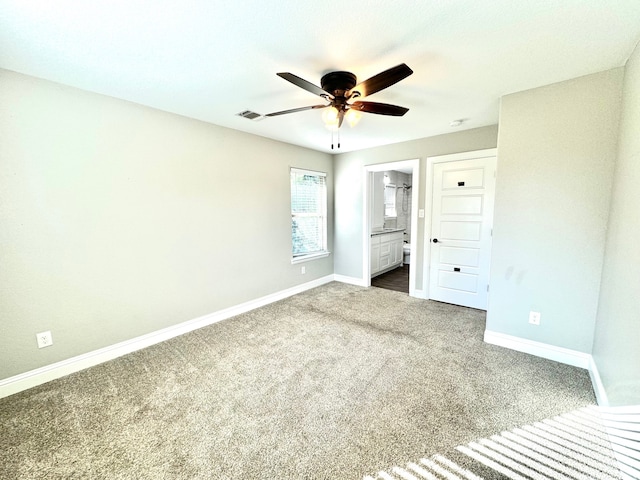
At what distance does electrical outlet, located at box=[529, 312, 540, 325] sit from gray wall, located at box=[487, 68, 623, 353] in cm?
4

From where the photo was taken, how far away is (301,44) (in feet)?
5.49

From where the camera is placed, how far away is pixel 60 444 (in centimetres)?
154

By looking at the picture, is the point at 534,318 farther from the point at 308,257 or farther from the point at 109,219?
the point at 109,219

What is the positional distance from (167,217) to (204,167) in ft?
2.38

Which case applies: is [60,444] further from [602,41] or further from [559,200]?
[602,41]

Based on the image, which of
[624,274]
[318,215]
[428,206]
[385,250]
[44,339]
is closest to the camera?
[624,274]

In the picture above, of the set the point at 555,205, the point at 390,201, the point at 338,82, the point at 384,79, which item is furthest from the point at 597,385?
the point at 390,201

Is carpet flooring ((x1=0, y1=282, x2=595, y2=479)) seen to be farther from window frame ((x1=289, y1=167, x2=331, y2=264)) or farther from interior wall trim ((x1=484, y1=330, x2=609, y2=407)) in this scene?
window frame ((x1=289, y1=167, x2=331, y2=264))

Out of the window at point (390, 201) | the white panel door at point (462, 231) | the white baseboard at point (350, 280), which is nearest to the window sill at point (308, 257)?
the white baseboard at point (350, 280)

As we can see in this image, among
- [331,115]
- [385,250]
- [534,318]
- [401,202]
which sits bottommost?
[534,318]

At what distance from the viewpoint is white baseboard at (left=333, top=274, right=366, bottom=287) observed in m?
4.75

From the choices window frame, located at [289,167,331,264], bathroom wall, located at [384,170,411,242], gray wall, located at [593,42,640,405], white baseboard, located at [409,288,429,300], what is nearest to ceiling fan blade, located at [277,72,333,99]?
gray wall, located at [593,42,640,405]

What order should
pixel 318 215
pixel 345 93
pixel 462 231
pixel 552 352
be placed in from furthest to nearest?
pixel 318 215 < pixel 462 231 < pixel 552 352 < pixel 345 93

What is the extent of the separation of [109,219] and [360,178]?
11.6 ft
